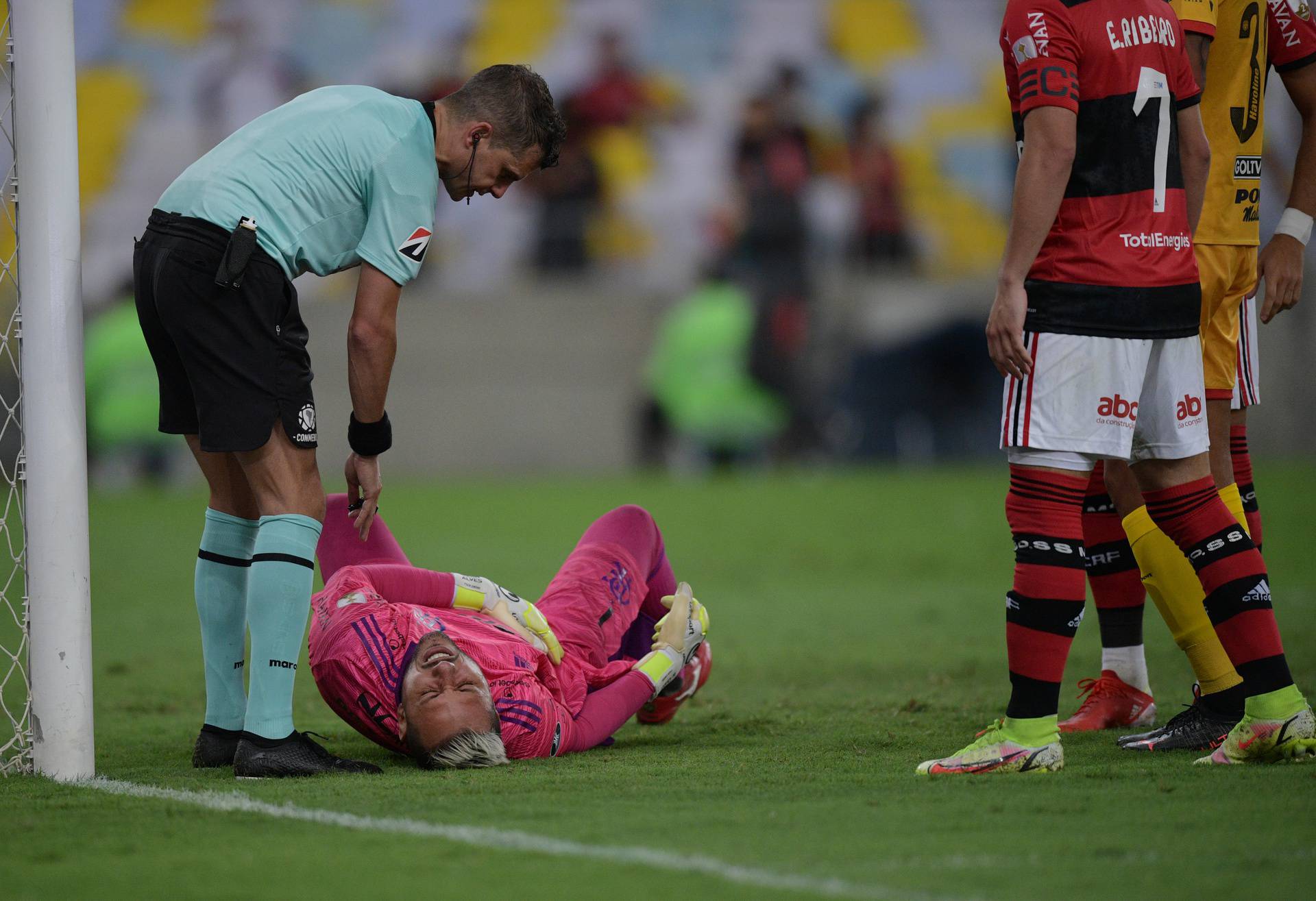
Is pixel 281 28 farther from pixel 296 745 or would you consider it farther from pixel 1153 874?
pixel 1153 874

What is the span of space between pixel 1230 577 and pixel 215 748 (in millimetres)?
2713

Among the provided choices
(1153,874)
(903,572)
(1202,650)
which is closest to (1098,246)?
(1202,650)

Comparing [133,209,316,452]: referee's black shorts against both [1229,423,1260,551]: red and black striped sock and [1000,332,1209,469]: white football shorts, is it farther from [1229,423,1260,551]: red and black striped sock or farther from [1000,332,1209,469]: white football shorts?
[1229,423,1260,551]: red and black striped sock

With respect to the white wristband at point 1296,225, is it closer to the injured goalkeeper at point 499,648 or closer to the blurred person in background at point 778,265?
the injured goalkeeper at point 499,648

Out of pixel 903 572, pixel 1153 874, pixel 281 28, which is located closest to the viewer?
pixel 1153 874

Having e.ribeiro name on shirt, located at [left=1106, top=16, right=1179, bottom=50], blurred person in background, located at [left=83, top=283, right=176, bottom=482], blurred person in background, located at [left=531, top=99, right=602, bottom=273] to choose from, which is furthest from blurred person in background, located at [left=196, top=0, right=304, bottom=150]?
e.ribeiro name on shirt, located at [left=1106, top=16, right=1179, bottom=50]

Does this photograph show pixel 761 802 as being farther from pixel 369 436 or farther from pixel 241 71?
pixel 241 71

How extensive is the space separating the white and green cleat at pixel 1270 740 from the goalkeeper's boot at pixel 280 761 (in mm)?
2156

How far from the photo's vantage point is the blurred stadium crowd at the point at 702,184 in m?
16.7

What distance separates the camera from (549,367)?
17.3 metres

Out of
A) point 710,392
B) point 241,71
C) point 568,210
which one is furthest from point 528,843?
point 241,71

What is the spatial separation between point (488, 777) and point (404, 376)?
13860 millimetres

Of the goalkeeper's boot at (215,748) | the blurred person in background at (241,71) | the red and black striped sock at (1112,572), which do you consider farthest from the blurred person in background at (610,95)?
the goalkeeper's boot at (215,748)

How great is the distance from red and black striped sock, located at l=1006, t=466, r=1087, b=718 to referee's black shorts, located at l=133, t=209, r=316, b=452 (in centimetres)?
183
